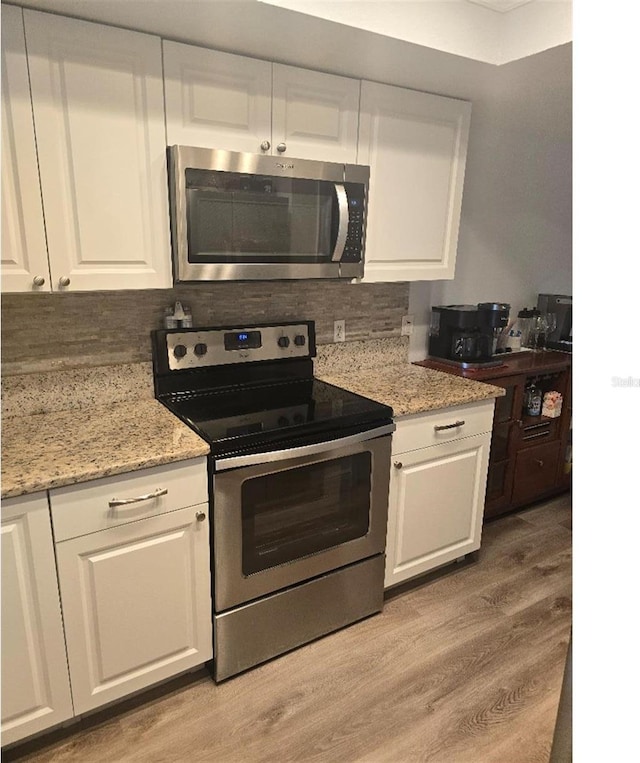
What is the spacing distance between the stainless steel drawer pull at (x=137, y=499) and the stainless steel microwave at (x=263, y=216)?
2.21 ft

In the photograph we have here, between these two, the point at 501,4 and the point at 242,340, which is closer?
the point at 501,4

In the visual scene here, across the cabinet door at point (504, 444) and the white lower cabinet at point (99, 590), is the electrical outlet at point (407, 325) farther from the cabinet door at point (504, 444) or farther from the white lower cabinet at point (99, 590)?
the white lower cabinet at point (99, 590)

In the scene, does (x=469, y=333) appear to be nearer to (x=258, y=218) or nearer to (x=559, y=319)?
(x=559, y=319)

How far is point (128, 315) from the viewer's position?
75.5 inches

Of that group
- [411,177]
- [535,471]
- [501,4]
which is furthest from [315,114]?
[535,471]

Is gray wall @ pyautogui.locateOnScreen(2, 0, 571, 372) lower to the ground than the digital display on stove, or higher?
higher

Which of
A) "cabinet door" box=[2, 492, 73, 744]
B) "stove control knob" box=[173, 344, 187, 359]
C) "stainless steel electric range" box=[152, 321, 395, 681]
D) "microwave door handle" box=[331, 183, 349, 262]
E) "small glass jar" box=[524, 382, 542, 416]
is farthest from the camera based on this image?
→ "small glass jar" box=[524, 382, 542, 416]

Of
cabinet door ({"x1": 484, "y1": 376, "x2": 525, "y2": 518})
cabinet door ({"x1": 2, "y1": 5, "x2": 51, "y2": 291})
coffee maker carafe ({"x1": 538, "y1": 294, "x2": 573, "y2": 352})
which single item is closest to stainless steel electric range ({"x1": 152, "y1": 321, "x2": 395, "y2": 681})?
cabinet door ({"x1": 2, "y1": 5, "x2": 51, "y2": 291})

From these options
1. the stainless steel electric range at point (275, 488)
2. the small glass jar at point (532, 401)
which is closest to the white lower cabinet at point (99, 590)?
the stainless steel electric range at point (275, 488)

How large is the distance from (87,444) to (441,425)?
129 cm

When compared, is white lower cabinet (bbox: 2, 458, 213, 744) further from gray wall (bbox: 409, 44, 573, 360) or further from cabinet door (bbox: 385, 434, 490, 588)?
gray wall (bbox: 409, 44, 573, 360)

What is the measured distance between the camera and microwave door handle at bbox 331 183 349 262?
1.87m

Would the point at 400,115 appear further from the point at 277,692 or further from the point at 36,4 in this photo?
the point at 277,692

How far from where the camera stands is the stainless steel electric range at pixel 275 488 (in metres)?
1.68
